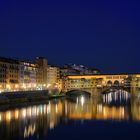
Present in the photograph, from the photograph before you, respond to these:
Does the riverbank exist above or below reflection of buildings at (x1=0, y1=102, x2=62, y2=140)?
above

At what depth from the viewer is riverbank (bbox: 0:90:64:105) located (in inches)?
1433

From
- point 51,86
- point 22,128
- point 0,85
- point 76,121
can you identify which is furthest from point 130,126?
point 51,86

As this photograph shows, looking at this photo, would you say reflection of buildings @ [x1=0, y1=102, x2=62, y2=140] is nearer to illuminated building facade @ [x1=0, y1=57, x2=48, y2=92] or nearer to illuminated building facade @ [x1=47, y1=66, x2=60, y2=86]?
illuminated building facade @ [x1=0, y1=57, x2=48, y2=92]

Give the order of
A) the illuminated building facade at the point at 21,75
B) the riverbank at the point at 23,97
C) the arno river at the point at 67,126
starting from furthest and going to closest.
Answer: the illuminated building facade at the point at 21,75, the riverbank at the point at 23,97, the arno river at the point at 67,126

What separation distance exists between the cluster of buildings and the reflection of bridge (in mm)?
1726

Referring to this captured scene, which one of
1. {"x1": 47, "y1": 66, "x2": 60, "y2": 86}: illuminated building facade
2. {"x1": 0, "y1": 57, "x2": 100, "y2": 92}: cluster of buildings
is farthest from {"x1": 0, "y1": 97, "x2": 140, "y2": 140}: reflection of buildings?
{"x1": 47, "y1": 66, "x2": 60, "y2": 86}: illuminated building facade

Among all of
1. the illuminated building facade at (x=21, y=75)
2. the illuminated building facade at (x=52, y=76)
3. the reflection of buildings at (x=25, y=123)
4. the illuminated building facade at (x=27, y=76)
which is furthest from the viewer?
the illuminated building facade at (x=52, y=76)

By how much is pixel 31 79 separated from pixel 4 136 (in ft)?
123

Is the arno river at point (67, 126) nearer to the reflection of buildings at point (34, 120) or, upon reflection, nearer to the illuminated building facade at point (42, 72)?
the reflection of buildings at point (34, 120)

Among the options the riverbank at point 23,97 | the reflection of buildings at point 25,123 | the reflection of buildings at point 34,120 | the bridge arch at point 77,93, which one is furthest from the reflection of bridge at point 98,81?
the reflection of buildings at point 25,123

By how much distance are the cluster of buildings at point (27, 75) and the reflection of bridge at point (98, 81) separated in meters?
1.73

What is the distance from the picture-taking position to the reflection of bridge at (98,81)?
5533 centimetres

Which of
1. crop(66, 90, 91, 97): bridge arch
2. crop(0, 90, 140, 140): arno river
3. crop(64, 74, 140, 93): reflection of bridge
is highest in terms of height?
crop(64, 74, 140, 93): reflection of bridge

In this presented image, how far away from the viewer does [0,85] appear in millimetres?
45156
